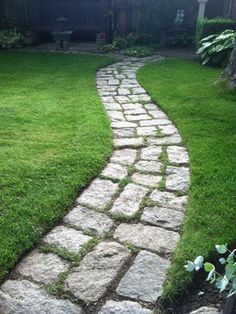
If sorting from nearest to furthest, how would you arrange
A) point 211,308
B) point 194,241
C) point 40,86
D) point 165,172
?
point 211,308
point 194,241
point 165,172
point 40,86

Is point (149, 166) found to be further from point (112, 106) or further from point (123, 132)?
point (112, 106)

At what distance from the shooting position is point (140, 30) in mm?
10758

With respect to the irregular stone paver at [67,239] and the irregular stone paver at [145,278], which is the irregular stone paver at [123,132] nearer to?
the irregular stone paver at [67,239]


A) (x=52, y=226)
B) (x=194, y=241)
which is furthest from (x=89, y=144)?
(x=194, y=241)

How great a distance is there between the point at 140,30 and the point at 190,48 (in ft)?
5.73

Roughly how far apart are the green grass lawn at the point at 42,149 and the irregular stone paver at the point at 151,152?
0.39 metres

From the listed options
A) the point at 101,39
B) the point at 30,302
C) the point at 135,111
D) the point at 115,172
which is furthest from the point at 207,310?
the point at 101,39

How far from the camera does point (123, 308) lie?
5.97 ft

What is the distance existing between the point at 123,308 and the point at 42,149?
7.01ft

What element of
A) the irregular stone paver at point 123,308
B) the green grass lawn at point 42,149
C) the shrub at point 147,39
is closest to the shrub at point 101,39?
the shrub at point 147,39

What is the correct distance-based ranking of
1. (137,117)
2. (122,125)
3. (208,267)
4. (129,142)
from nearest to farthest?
(208,267)
(129,142)
(122,125)
(137,117)

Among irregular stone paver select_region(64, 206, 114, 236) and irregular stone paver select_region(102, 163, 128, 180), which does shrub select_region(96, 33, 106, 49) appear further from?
irregular stone paver select_region(64, 206, 114, 236)

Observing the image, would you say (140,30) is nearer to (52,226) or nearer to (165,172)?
(165,172)

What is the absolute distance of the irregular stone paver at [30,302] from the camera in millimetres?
1807
